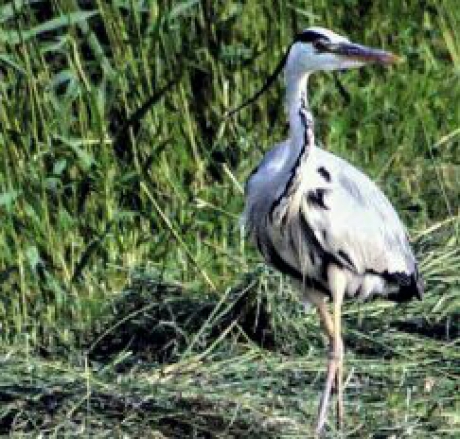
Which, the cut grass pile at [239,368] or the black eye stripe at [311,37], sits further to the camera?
the black eye stripe at [311,37]

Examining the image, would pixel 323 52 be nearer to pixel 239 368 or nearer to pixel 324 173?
pixel 324 173

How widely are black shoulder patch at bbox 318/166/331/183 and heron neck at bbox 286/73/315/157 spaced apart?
15 centimetres

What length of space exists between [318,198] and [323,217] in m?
0.06

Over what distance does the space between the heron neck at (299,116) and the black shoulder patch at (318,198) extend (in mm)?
142

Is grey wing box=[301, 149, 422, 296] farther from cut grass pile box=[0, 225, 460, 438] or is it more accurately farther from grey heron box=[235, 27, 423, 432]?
cut grass pile box=[0, 225, 460, 438]

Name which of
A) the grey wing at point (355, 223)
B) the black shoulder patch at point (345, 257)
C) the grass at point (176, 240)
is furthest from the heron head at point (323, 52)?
the grass at point (176, 240)

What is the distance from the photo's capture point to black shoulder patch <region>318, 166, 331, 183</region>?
5207 millimetres

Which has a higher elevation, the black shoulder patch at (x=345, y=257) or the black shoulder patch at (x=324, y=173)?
the black shoulder patch at (x=324, y=173)

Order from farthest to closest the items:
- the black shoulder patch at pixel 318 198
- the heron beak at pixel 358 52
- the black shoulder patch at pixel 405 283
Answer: the black shoulder patch at pixel 405 283
the black shoulder patch at pixel 318 198
the heron beak at pixel 358 52

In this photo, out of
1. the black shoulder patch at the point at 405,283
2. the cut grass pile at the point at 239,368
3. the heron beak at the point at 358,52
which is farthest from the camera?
the black shoulder patch at the point at 405,283

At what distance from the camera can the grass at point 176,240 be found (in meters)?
5.02

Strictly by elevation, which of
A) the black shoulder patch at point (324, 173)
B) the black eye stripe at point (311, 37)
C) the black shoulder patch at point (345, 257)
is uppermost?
the black eye stripe at point (311, 37)

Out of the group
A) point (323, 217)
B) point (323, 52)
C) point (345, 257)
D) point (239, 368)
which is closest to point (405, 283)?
point (345, 257)

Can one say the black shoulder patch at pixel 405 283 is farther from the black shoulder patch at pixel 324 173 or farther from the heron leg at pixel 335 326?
the black shoulder patch at pixel 324 173
